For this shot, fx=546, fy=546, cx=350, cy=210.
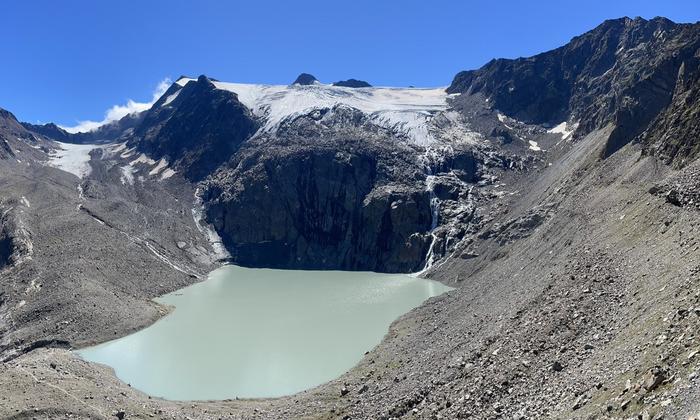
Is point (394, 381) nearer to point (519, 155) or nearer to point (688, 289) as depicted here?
point (688, 289)

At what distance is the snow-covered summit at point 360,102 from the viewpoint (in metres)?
114

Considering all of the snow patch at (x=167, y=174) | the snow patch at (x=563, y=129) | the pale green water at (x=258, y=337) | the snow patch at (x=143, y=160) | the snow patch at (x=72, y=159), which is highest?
the snow patch at (x=72, y=159)

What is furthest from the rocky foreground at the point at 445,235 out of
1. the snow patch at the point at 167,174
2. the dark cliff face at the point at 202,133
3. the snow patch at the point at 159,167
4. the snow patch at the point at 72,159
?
the snow patch at the point at 72,159

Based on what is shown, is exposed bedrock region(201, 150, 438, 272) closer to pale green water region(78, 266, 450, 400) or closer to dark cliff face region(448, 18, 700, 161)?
pale green water region(78, 266, 450, 400)

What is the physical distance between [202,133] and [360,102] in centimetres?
3946

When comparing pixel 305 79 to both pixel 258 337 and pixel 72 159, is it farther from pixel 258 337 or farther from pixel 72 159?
pixel 258 337

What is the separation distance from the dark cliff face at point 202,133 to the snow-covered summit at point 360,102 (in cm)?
559

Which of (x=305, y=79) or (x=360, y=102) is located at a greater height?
(x=305, y=79)

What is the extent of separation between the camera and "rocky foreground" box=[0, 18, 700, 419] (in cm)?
2169

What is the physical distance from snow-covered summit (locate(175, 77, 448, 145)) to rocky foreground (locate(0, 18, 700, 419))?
297 cm

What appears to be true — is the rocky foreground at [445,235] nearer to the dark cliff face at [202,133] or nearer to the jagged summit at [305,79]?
the dark cliff face at [202,133]

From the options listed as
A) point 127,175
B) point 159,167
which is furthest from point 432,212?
point 127,175

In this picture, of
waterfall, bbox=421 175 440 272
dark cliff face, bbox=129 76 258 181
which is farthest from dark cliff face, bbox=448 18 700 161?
dark cliff face, bbox=129 76 258 181

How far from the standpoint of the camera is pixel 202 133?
430 ft
